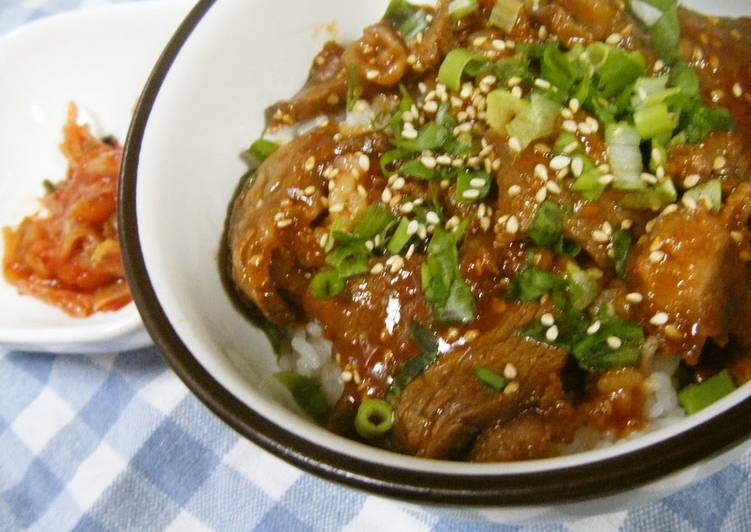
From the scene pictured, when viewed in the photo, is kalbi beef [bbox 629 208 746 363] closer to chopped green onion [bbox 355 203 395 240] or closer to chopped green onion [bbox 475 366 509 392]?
chopped green onion [bbox 475 366 509 392]

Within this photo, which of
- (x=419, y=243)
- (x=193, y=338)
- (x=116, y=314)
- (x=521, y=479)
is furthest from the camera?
(x=116, y=314)

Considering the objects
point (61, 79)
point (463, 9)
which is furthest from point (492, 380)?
point (61, 79)

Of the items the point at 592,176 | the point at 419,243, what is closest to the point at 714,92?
the point at 592,176

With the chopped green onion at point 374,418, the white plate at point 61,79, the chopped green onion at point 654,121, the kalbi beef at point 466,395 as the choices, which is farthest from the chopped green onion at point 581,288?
the white plate at point 61,79

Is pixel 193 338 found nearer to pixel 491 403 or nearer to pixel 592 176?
pixel 491 403

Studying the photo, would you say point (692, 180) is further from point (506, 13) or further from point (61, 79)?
point (61, 79)

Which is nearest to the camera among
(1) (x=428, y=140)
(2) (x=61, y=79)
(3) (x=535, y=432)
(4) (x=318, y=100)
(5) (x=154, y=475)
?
(3) (x=535, y=432)

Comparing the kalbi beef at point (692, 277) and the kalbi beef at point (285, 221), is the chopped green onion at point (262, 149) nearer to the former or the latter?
the kalbi beef at point (285, 221)
